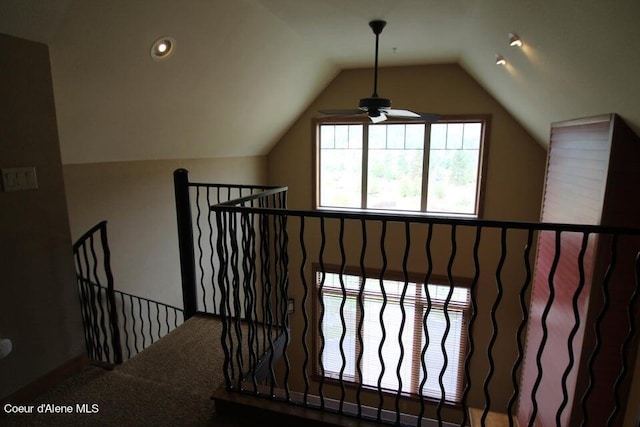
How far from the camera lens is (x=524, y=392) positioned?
4.01 metres

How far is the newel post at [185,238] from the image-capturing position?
3039 millimetres

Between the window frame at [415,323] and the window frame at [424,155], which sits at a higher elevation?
the window frame at [424,155]

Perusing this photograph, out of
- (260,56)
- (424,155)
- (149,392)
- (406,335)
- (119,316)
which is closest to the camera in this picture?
(149,392)

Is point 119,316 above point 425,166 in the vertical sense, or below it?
below

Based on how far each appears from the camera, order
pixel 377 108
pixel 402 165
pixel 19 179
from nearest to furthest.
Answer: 1. pixel 19 179
2. pixel 377 108
3. pixel 402 165

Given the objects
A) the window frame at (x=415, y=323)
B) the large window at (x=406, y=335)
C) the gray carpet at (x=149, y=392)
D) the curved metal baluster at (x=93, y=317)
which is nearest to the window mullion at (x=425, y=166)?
the window frame at (x=415, y=323)

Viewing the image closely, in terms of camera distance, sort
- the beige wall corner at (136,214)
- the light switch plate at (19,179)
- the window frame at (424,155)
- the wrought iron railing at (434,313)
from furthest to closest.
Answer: the window frame at (424,155) < the beige wall corner at (136,214) < the wrought iron railing at (434,313) < the light switch plate at (19,179)

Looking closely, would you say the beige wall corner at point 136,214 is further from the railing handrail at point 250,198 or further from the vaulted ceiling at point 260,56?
the railing handrail at point 250,198

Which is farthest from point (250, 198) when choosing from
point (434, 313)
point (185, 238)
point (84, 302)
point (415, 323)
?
point (415, 323)

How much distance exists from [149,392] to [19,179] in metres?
1.43

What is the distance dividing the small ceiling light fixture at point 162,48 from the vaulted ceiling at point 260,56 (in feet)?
0.18

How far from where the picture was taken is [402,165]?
5750mm

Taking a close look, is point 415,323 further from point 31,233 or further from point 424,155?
point 31,233

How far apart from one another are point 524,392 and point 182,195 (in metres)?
4.12
